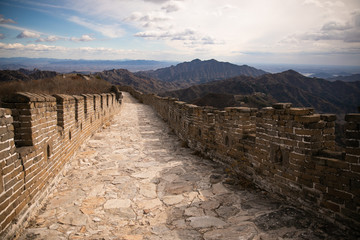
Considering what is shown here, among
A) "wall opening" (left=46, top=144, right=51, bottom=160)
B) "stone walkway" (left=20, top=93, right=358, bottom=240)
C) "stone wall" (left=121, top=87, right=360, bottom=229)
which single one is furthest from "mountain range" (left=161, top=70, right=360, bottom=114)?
"wall opening" (left=46, top=144, right=51, bottom=160)

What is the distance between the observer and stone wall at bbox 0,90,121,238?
103 inches

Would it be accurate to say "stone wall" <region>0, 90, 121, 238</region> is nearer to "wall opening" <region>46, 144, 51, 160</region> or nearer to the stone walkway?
"wall opening" <region>46, 144, 51, 160</region>

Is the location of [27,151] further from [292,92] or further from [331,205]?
[292,92]

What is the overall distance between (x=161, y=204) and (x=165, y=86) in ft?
500

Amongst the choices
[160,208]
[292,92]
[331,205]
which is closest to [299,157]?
[331,205]

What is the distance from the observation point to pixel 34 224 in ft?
9.76

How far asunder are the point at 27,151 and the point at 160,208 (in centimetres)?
205

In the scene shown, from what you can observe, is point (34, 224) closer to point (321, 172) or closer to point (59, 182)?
point (59, 182)

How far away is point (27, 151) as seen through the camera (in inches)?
124

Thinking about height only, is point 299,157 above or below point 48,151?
above

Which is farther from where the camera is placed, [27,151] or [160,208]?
[160,208]

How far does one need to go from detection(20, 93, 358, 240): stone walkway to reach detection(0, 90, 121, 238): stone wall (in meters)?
0.31

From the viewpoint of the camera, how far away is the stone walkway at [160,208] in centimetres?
291

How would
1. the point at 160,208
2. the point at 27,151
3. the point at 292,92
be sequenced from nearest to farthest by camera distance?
the point at 27,151 < the point at 160,208 < the point at 292,92
